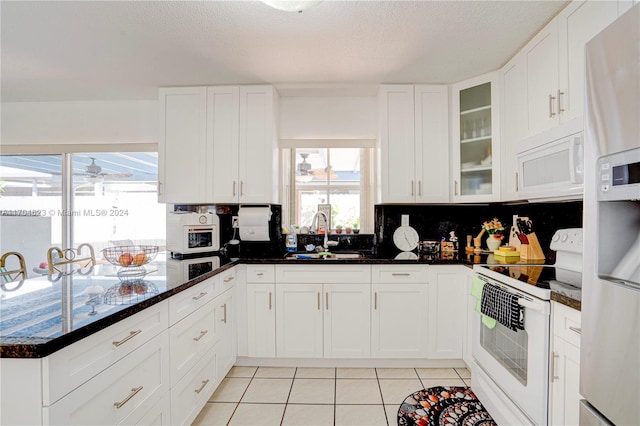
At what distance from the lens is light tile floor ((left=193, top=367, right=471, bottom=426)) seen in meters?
1.93

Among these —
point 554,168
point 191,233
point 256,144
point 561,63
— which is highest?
point 561,63

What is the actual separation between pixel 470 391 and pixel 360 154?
7.16 feet

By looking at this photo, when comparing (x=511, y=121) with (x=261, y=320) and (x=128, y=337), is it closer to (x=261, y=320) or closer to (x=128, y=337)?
(x=261, y=320)

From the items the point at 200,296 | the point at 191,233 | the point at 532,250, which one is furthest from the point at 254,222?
the point at 532,250

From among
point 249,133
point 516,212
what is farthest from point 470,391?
point 249,133

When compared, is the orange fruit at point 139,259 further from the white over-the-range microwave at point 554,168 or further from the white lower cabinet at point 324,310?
the white over-the-range microwave at point 554,168

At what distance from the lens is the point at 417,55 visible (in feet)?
7.61

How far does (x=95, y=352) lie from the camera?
1069mm

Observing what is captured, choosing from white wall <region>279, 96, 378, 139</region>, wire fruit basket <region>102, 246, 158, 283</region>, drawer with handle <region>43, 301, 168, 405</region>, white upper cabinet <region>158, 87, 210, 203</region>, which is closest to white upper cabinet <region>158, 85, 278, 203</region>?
white upper cabinet <region>158, 87, 210, 203</region>

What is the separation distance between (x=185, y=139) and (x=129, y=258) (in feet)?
4.81

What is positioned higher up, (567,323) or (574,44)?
(574,44)

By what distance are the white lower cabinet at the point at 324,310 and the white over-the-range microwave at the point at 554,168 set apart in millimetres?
1257

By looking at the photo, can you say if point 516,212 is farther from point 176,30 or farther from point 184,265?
point 176,30

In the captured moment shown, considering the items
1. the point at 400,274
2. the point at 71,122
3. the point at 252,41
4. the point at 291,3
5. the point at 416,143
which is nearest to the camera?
the point at 291,3
